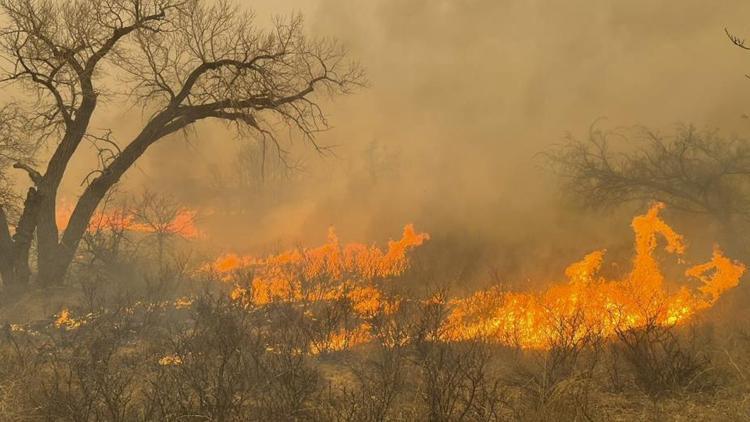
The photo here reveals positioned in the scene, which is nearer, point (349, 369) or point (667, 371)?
point (667, 371)

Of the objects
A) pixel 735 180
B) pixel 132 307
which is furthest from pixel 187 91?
pixel 735 180

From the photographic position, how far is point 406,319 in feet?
33.2

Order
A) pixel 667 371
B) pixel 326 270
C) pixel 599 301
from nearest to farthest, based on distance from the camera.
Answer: pixel 667 371 → pixel 599 301 → pixel 326 270

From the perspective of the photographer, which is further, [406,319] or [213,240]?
[213,240]

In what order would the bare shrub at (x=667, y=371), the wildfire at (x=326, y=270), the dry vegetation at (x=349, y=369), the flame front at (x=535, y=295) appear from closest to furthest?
the dry vegetation at (x=349, y=369) < the bare shrub at (x=667, y=371) < the flame front at (x=535, y=295) < the wildfire at (x=326, y=270)

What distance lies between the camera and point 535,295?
13.0 metres

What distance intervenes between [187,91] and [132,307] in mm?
6017

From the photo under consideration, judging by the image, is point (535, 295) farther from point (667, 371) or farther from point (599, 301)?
point (667, 371)

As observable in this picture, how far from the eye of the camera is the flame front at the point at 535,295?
967 cm

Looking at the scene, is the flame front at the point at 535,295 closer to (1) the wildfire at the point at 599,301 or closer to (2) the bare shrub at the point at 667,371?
(1) the wildfire at the point at 599,301

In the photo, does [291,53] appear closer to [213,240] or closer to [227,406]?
[227,406]

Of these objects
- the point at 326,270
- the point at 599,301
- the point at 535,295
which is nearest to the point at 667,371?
the point at 599,301

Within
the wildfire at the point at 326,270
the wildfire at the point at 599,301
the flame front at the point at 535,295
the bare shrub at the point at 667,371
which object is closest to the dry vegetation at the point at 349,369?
the bare shrub at the point at 667,371

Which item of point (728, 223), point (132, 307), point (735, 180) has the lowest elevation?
point (132, 307)
